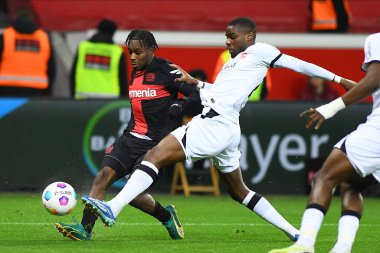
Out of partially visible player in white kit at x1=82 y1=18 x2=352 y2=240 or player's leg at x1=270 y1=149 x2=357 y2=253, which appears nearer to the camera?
player's leg at x1=270 y1=149 x2=357 y2=253

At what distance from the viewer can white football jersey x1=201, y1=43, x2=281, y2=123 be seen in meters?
8.88

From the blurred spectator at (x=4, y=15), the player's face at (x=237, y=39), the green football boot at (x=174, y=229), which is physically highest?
the player's face at (x=237, y=39)

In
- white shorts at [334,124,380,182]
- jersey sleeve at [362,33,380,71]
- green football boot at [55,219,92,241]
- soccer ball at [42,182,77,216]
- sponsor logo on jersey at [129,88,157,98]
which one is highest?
jersey sleeve at [362,33,380,71]

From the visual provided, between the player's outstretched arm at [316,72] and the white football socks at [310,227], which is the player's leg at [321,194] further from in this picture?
the player's outstretched arm at [316,72]

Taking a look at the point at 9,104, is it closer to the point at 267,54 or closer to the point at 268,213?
the point at 268,213

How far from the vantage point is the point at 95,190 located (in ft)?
29.9

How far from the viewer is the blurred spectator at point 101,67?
14812mm

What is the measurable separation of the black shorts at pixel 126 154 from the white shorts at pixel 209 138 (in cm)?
58

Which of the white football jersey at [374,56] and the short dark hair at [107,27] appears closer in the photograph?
the white football jersey at [374,56]

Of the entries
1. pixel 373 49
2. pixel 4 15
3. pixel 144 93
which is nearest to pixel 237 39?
pixel 144 93

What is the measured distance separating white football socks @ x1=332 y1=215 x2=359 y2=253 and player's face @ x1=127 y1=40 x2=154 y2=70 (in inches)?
101

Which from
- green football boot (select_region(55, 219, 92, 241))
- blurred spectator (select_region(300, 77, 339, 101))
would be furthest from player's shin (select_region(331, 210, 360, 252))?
blurred spectator (select_region(300, 77, 339, 101))

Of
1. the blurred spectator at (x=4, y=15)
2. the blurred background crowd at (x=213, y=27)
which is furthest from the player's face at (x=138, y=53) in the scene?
the blurred spectator at (x=4, y=15)

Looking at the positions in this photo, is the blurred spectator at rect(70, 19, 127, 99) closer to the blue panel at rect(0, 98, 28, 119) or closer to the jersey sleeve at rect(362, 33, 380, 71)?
the blue panel at rect(0, 98, 28, 119)
